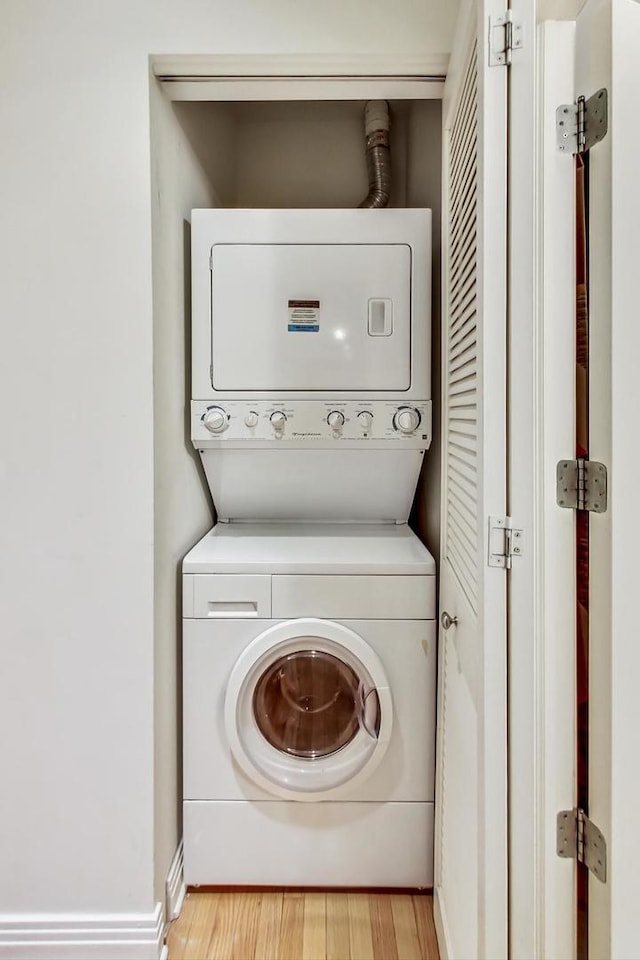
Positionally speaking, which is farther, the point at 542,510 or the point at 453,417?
the point at 453,417

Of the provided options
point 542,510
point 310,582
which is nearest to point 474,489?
point 542,510

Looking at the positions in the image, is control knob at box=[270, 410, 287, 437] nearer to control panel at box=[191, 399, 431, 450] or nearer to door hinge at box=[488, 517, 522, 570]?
control panel at box=[191, 399, 431, 450]

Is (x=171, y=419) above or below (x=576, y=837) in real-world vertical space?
above

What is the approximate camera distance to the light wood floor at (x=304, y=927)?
1.44 metres

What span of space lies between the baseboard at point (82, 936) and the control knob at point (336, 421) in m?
1.36

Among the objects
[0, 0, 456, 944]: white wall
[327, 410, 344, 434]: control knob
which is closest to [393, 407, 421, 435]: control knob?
[327, 410, 344, 434]: control knob

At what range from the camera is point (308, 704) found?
5.34ft

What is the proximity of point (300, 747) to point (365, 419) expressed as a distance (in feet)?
3.21

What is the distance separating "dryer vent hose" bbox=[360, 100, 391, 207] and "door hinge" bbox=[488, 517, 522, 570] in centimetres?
144

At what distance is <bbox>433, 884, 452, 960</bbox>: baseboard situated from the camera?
1321mm

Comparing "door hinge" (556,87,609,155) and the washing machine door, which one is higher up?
"door hinge" (556,87,609,155)

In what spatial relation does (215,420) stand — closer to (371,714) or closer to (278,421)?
(278,421)

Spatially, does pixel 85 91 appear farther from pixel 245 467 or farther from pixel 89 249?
pixel 245 467

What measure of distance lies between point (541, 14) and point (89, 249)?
1.05m
